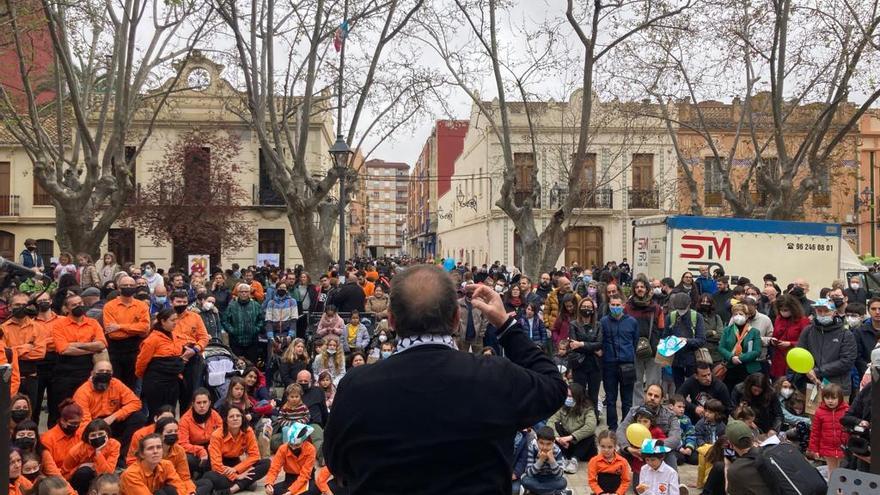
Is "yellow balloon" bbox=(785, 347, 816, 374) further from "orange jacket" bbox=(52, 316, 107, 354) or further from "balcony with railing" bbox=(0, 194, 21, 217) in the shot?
"balcony with railing" bbox=(0, 194, 21, 217)

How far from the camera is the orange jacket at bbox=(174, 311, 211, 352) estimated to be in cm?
862

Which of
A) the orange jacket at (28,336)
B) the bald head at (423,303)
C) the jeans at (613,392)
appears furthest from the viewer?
Answer: the jeans at (613,392)

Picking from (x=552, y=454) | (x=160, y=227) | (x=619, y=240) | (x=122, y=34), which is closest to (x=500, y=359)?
(x=552, y=454)

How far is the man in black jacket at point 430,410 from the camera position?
205 cm

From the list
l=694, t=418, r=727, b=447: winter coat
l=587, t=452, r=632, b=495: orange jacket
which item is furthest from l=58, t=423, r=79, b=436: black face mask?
l=694, t=418, r=727, b=447: winter coat

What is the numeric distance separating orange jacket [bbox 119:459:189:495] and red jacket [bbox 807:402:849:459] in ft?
19.0

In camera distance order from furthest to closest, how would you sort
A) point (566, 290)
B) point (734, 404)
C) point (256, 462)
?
1. point (566, 290)
2. point (734, 404)
3. point (256, 462)

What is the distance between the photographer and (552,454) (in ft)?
23.3

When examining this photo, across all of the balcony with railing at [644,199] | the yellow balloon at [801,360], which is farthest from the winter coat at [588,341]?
the balcony with railing at [644,199]

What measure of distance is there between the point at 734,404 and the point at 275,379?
20.6 ft

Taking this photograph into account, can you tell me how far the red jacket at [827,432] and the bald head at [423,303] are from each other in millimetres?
6271

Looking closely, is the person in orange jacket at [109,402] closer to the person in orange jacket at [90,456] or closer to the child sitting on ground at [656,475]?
the person in orange jacket at [90,456]

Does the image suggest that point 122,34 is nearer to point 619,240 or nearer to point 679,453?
point 679,453

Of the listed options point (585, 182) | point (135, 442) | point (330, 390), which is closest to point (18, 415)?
point (135, 442)
